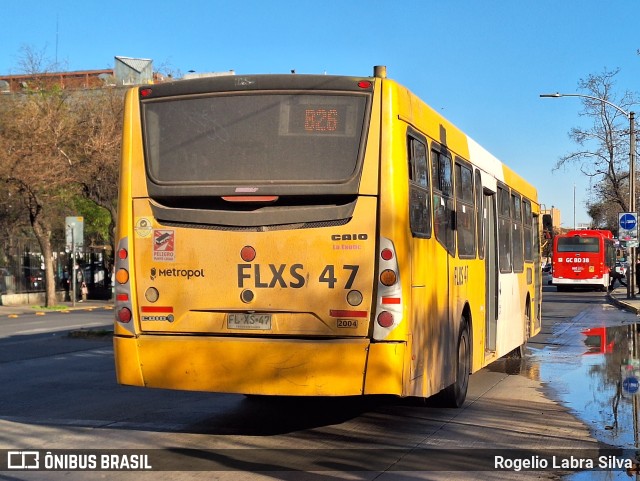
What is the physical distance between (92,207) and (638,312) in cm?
2991

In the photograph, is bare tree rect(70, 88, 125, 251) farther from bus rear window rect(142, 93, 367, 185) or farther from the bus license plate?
the bus license plate

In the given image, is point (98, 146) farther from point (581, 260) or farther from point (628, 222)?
point (581, 260)

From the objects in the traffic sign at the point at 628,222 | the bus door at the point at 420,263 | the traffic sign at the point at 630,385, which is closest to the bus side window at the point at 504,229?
the traffic sign at the point at 630,385

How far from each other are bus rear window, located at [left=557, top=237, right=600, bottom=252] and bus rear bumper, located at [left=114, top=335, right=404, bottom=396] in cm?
4724

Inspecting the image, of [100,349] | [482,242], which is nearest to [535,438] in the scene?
[482,242]

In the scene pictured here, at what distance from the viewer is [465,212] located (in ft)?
36.4

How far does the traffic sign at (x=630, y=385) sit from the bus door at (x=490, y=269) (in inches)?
75.8

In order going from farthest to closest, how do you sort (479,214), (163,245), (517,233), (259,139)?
(517,233), (479,214), (163,245), (259,139)

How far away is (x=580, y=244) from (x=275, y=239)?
47430 millimetres

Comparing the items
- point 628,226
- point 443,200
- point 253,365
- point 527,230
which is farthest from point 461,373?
point 628,226

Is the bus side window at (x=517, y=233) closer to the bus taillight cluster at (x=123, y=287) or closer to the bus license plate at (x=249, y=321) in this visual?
the bus license plate at (x=249, y=321)

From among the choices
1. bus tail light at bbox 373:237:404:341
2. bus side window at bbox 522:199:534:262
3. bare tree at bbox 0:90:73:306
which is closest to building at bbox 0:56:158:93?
bare tree at bbox 0:90:73:306

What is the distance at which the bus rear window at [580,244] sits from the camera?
5297 cm

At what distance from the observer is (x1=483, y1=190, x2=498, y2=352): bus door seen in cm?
1271
